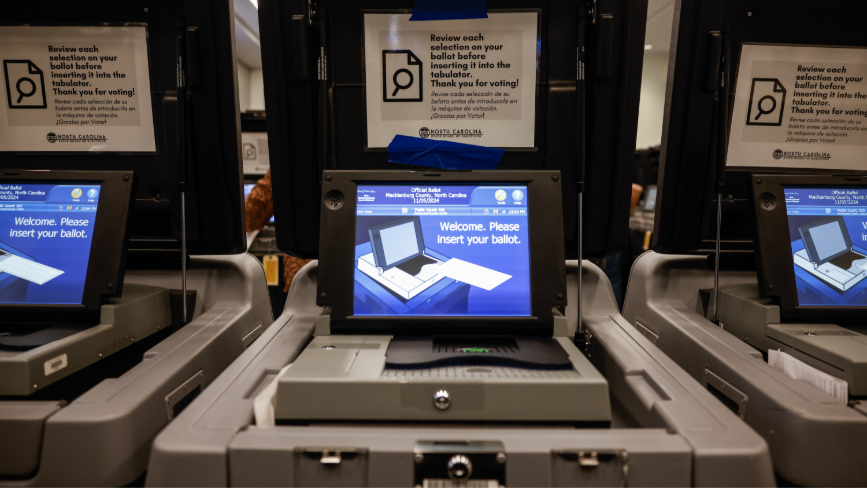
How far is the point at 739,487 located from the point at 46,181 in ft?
4.32

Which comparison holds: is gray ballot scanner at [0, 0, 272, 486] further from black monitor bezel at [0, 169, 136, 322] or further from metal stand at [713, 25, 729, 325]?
metal stand at [713, 25, 729, 325]

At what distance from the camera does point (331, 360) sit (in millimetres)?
708

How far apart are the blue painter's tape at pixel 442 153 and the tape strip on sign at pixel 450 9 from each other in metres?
0.28

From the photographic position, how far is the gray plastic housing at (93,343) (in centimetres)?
70

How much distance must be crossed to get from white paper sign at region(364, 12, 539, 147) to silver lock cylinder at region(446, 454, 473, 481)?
0.73 meters

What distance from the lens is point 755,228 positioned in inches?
37.6

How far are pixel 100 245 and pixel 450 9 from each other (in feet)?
2.95

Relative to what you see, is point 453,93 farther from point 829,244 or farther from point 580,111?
point 829,244

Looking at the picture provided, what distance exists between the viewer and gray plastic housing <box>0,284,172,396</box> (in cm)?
70

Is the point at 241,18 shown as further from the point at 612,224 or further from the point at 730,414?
the point at 730,414

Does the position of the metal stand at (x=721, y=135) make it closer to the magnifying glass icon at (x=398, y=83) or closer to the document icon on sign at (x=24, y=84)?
the magnifying glass icon at (x=398, y=83)

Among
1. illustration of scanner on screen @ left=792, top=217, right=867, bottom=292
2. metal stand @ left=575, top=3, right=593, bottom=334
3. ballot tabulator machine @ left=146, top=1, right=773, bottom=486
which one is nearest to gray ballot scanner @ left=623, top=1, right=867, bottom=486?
illustration of scanner on screen @ left=792, top=217, right=867, bottom=292

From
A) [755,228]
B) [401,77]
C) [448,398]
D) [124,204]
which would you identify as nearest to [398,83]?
[401,77]

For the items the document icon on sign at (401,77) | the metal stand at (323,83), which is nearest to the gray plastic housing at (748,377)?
the document icon on sign at (401,77)
